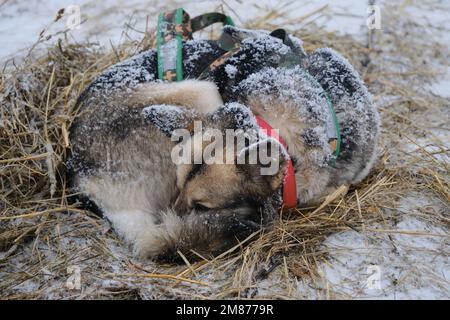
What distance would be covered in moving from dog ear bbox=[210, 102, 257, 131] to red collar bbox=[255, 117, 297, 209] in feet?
0.34

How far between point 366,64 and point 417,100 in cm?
59

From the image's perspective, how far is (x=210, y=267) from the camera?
2.29 meters

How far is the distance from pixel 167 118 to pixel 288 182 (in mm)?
730

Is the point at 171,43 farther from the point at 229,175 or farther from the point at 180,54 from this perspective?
the point at 229,175

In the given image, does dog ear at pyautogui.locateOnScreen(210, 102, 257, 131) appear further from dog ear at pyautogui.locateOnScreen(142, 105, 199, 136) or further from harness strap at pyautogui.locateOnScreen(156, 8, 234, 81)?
harness strap at pyautogui.locateOnScreen(156, 8, 234, 81)

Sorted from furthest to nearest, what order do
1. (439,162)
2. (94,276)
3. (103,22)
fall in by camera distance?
1. (103,22)
2. (439,162)
3. (94,276)

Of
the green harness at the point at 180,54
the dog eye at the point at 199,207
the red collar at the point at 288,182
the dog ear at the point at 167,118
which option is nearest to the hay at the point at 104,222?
the red collar at the point at 288,182

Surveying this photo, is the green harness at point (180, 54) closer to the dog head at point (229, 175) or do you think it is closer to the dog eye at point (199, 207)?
the dog head at point (229, 175)

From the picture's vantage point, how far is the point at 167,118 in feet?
8.34

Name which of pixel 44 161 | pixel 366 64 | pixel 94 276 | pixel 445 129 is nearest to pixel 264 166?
pixel 94 276

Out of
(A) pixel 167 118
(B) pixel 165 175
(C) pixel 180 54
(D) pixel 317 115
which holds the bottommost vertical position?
(B) pixel 165 175

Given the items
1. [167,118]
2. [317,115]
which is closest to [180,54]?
[167,118]

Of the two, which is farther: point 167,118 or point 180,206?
point 167,118
